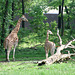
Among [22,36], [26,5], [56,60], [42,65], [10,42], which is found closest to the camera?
[42,65]

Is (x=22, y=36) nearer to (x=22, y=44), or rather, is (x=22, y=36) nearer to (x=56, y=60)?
(x=22, y=44)

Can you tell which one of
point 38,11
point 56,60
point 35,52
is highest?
point 38,11

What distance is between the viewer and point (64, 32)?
2714cm

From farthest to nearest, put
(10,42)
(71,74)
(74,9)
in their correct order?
(74,9), (10,42), (71,74)

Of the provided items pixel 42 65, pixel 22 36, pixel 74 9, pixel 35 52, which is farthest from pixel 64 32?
pixel 42 65

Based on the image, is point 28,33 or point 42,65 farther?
point 28,33

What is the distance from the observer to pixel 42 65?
1020 cm

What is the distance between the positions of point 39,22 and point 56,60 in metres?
15.5

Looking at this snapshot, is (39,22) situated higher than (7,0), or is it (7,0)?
(7,0)

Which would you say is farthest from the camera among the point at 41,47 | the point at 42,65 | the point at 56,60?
the point at 41,47

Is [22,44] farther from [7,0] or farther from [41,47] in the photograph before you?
[7,0]

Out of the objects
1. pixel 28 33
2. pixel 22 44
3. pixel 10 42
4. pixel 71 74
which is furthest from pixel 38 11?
pixel 71 74

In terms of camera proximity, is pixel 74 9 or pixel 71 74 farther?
pixel 74 9

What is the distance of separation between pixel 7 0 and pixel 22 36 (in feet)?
20.5
